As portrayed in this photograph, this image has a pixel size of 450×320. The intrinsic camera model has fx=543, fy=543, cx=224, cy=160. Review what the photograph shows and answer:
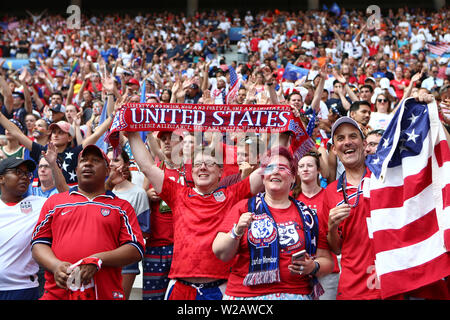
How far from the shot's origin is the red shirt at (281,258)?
3.46 m

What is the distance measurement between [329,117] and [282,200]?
15.3ft

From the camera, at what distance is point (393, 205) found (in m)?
3.60

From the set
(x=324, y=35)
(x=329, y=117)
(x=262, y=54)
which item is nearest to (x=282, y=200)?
(x=329, y=117)

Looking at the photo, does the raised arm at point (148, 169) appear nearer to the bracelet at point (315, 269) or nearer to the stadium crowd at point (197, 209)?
the stadium crowd at point (197, 209)

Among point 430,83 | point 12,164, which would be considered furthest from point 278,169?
point 430,83

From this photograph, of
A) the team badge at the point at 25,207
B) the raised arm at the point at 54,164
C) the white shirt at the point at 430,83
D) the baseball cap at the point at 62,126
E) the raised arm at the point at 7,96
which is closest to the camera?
the team badge at the point at 25,207

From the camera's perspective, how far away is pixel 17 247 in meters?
4.27

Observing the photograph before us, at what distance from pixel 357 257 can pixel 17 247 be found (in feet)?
8.53

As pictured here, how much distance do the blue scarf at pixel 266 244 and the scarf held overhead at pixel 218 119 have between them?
1000mm

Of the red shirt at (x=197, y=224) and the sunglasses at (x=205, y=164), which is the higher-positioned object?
the sunglasses at (x=205, y=164)

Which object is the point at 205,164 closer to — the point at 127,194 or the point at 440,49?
the point at 127,194

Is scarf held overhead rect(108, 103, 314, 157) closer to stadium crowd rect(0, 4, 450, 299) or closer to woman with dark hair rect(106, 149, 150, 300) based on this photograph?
stadium crowd rect(0, 4, 450, 299)

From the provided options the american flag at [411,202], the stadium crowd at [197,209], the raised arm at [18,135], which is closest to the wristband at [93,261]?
the stadium crowd at [197,209]

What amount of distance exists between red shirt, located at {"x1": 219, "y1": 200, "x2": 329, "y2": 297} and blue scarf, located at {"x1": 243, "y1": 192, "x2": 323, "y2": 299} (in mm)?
38
